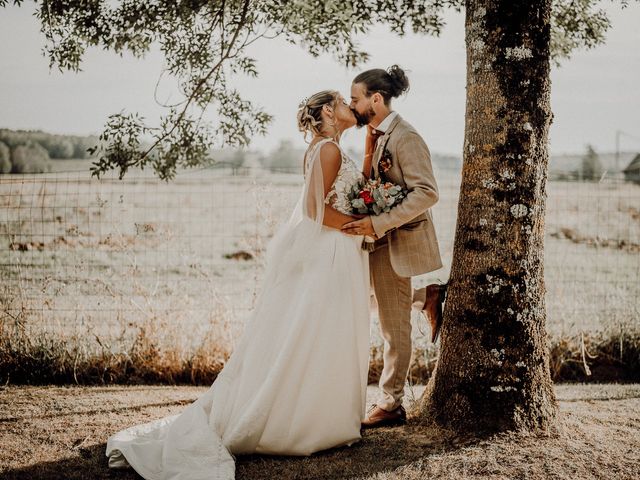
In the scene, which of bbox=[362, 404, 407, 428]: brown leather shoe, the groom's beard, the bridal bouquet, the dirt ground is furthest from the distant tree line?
bbox=[362, 404, 407, 428]: brown leather shoe

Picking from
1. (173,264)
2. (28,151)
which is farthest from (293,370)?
(28,151)

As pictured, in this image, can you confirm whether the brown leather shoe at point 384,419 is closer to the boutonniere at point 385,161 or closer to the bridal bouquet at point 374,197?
the bridal bouquet at point 374,197

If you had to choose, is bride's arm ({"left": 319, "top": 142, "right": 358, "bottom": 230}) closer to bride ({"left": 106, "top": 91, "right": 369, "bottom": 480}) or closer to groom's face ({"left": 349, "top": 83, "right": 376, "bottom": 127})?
bride ({"left": 106, "top": 91, "right": 369, "bottom": 480})

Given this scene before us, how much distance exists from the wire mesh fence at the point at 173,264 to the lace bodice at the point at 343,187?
168 cm

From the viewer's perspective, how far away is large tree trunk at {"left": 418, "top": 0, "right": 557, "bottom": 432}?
4008 millimetres

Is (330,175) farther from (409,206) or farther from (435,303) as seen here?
(435,303)

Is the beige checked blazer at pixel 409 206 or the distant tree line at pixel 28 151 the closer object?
the beige checked blazer at pixel 409 206

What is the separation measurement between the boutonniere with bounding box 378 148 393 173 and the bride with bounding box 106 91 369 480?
0.67ft

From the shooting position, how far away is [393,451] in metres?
4.04

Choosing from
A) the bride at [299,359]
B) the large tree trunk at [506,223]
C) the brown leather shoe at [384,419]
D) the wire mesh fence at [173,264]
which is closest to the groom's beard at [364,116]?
the bride at [299,359]

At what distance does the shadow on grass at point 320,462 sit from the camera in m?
3.77

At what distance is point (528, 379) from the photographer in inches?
161

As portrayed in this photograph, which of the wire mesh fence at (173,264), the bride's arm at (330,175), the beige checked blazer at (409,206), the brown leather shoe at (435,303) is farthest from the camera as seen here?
the wire mesh fence at (173,264)

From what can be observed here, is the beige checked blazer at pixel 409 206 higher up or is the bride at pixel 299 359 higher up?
the beige checked blazer at pixel 409 206
